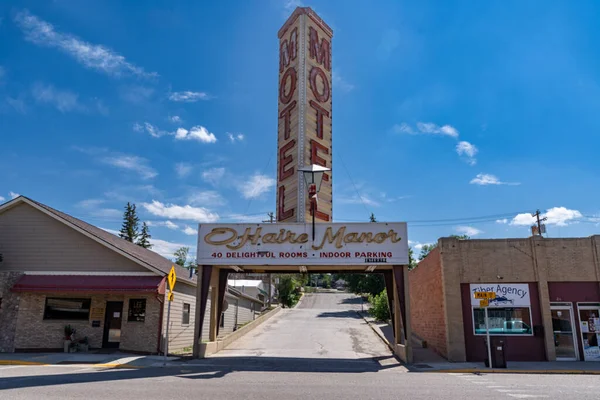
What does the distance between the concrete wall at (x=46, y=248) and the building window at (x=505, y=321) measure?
13901mm

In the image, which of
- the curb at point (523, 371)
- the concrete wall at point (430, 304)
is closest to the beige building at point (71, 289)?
the curb at point (523, 371)

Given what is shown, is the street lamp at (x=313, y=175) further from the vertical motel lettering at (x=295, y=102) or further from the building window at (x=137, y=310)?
the building window at (x=137, y=310)

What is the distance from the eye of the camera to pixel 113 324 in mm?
18969

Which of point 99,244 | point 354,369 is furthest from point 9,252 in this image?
point 354,369

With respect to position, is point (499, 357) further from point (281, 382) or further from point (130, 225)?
point (130, 225)

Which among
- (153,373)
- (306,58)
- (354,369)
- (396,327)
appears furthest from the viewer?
(306,58)

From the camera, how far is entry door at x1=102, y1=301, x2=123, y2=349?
1883cm

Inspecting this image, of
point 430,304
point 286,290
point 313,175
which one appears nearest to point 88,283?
point 313,175

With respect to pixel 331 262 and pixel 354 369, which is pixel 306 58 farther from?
pixel 354 369

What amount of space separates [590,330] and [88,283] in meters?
20.2

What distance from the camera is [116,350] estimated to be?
60.1 feet

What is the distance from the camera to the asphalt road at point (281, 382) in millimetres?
9320

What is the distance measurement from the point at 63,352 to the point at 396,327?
13.8 meters

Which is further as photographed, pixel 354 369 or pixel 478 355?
pixel 478 355
